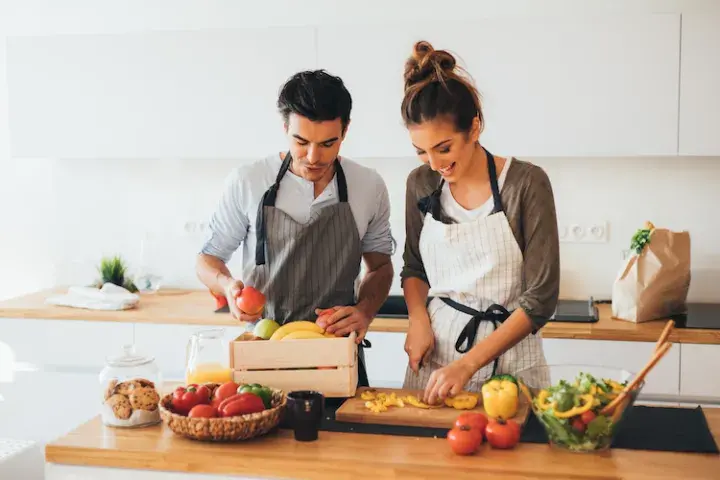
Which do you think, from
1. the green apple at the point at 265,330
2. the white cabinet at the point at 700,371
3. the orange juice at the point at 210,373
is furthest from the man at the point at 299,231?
the white cabinet at the point at 700,371

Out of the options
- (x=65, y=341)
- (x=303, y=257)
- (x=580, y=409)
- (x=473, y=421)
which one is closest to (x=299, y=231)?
(x=303, y=257)

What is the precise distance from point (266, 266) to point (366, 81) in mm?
1240

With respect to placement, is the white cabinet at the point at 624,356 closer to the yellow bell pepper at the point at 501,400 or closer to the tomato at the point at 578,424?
the yellow bell pepper at the point at 501,400

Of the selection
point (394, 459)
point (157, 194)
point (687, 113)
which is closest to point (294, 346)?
point (394, 459)

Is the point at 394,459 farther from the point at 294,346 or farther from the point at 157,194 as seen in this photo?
the point at 157,194

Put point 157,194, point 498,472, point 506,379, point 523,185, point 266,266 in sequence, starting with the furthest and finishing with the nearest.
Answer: point 157,194 < point 266,266 < point 523,185 < point 506,379 < point 498,472

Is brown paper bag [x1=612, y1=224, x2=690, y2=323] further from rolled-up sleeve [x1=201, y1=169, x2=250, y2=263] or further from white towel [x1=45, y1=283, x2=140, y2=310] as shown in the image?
white towel [x1=45, y1=283, x2=140, y2=310]

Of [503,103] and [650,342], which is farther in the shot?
[503,103]

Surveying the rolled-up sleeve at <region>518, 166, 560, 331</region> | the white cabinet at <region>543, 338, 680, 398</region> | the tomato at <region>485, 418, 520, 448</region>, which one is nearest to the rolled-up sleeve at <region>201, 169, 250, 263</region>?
the rolled-up sleeve at <region>518, 166, 560, 331</region>

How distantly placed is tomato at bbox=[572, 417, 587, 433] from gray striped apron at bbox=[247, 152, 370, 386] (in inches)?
30.7

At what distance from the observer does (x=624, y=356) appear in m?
3.23

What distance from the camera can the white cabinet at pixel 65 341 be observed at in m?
3.64

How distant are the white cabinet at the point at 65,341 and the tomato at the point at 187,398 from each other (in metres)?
1.66

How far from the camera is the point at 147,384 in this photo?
2084mm
